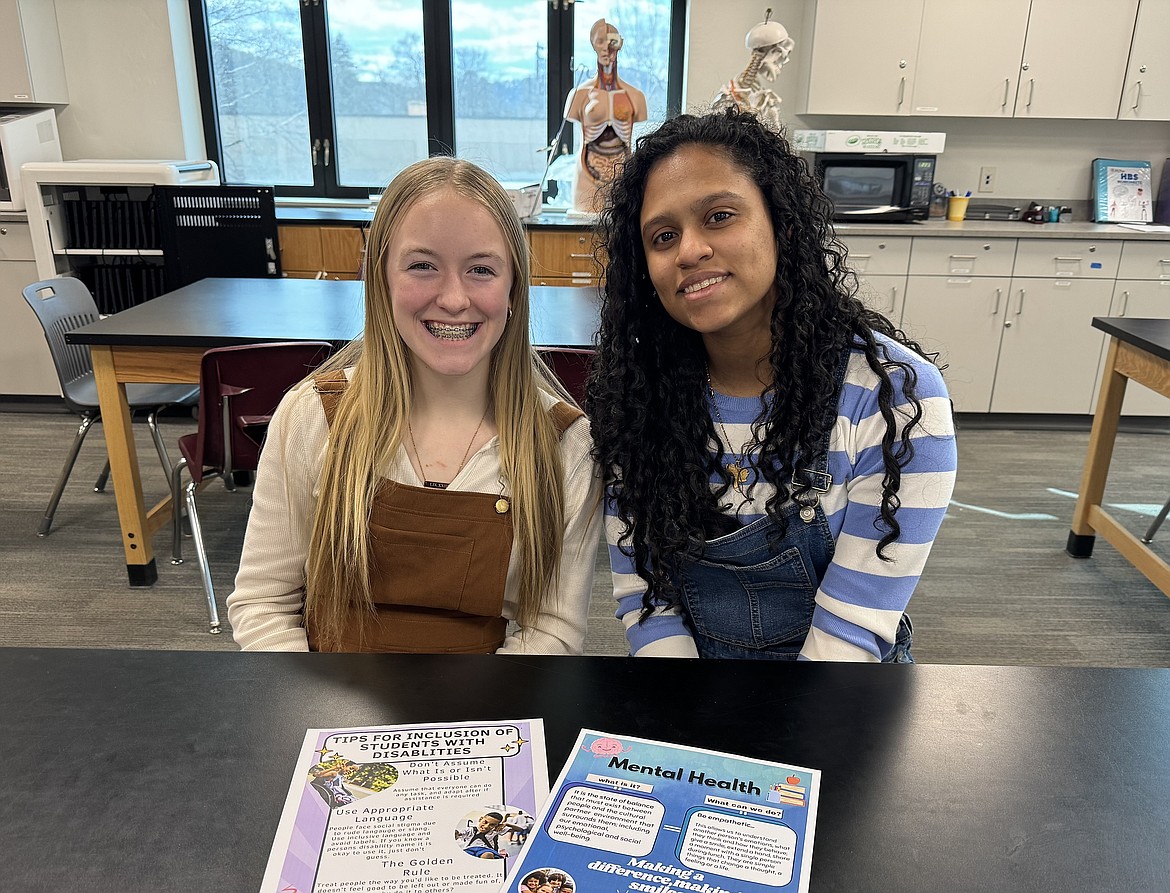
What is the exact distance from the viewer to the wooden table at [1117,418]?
8.24 ft

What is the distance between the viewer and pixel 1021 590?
105 inches

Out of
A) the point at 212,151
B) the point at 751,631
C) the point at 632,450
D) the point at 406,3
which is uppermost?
the point at 406,3

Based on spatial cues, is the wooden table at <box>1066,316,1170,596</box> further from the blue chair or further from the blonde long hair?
the blue chair

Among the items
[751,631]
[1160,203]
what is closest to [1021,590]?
[751,631]

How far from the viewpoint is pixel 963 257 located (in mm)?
4035

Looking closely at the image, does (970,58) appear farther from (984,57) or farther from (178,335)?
A: (178,335)

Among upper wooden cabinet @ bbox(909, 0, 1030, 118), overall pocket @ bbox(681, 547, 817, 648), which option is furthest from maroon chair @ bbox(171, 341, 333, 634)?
upper wooden cabinet @ bbox(909, 0, 1030, 118)

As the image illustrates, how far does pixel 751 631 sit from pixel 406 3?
4322 mm

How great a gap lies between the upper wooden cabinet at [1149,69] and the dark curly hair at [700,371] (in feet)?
12.7

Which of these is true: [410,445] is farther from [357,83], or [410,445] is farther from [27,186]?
[357,83]

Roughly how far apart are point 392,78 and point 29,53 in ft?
5.58

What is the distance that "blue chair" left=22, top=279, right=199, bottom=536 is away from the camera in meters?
2.71

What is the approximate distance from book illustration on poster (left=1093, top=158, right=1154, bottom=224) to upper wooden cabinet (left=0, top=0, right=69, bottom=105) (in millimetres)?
5318

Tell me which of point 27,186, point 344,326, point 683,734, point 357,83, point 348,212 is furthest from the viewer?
point 357,83
